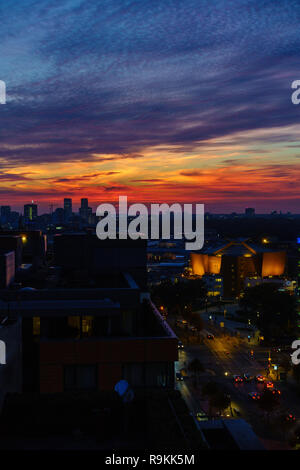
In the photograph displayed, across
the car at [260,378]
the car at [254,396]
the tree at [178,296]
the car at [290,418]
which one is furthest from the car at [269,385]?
the tree at [178,296]

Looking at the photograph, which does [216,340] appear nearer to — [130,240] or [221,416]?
[221,416]

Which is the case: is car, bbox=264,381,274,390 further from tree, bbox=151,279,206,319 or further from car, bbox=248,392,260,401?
tree, bbox=151,279,206,319

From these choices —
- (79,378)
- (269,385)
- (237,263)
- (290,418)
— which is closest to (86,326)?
(79,378)

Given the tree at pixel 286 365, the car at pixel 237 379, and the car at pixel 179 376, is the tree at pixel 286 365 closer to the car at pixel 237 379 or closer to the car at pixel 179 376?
the car at pixel 237 379

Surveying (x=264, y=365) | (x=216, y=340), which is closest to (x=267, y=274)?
(x=216, y=340)

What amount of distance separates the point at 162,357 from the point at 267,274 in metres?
121

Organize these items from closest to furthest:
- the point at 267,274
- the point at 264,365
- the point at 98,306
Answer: the point at 98,306, the point at 264,365, the point at 267,274

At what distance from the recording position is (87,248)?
4372 cm

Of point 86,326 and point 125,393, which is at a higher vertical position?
point 125,393

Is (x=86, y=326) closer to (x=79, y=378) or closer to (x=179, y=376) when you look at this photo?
(x=79, y=378)

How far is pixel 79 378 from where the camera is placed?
21.5 meters

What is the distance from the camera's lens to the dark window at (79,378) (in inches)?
846

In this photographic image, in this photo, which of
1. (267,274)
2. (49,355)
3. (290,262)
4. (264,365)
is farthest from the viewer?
(290,262)
